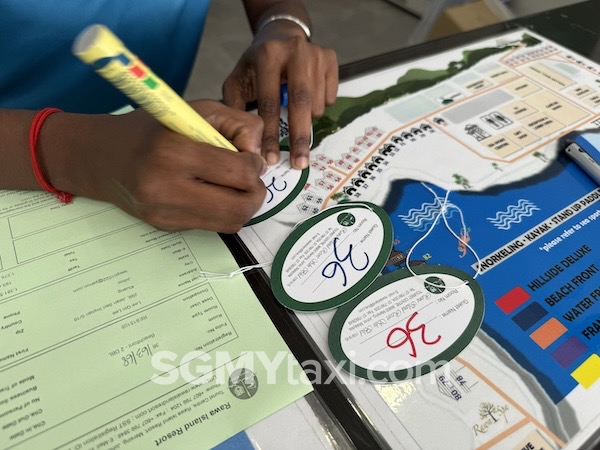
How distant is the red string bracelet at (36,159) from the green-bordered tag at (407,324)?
0.30 meters

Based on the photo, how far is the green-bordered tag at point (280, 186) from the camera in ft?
1.46

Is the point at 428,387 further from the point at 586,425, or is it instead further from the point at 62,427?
the point at 62,427

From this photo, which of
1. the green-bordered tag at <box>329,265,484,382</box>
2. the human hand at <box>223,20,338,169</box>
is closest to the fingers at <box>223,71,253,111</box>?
the human hand at <box>223,20,338,169</box>

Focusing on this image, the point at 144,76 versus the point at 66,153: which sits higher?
the point at 144,76

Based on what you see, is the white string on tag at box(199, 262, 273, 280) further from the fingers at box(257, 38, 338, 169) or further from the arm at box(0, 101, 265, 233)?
the fingers at box(257, 38, 338, 169)

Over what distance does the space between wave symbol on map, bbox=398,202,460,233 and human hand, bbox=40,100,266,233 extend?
0.51 ft

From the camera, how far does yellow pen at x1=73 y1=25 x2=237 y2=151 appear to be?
0.86ft

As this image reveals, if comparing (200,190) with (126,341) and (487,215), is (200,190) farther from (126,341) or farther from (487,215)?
(487,215)

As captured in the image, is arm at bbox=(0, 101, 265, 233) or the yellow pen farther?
arm at bbox=(0, 101, 265, 233)

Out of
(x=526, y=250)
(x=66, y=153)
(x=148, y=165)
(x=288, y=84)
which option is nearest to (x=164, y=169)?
(x=148, y=165)

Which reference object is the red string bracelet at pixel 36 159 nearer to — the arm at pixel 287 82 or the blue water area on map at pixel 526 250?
the arm at pixel 287 82

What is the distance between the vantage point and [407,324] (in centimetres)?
36

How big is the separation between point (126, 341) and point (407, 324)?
23 cm

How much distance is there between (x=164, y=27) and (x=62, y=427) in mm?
585
